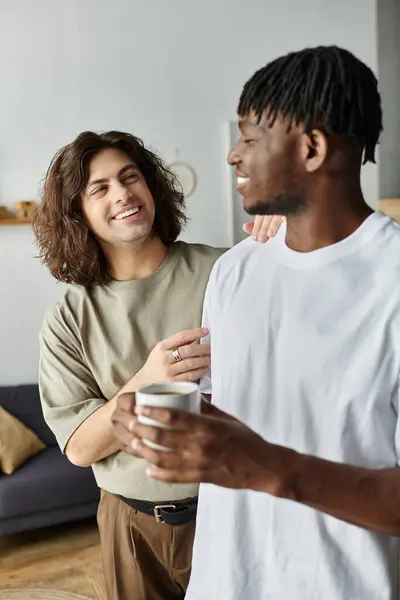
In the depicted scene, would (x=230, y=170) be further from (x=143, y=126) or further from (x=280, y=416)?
(x=280, y=416)

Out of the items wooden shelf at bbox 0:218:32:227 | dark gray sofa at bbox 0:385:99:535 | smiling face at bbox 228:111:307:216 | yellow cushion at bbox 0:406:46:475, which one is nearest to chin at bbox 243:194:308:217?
smiling face at bbox 228:111:307:216

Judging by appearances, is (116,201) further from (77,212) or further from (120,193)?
(77,212)

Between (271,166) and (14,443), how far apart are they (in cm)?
298

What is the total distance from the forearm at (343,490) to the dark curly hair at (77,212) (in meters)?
0.96

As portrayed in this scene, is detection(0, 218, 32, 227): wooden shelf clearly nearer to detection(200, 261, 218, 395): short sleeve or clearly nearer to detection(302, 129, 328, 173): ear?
detection(200, 261, 218, 395): short sleeve

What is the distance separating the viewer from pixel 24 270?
3.99 m

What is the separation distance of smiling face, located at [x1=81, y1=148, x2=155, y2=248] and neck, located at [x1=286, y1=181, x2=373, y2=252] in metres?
0.71

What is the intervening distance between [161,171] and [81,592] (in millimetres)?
2021

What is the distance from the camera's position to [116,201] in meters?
1.54

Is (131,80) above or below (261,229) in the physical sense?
above

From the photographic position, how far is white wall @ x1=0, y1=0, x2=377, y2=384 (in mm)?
3922

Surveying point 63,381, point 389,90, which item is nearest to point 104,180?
point 63,381

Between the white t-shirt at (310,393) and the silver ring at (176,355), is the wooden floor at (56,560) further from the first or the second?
the white t-shirt at (310,393)

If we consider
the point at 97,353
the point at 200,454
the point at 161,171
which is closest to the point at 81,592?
the point at 97,353
